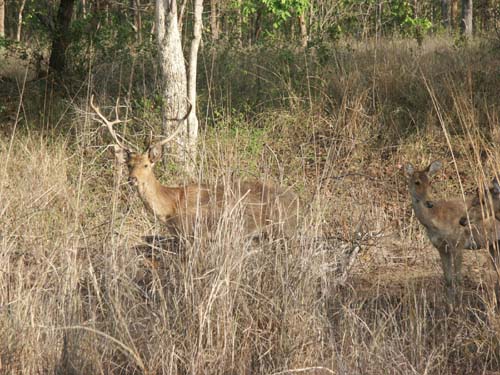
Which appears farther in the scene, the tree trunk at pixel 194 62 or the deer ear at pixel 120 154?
the tree trunk at pixel 194 62

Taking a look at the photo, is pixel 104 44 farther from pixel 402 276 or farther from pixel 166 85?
pixel 402 276

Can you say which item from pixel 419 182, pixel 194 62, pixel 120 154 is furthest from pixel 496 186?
pixel 194 62

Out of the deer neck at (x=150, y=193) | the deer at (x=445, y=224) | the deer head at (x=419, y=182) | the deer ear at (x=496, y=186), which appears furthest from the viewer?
the deer neck at (x=150, y=193)

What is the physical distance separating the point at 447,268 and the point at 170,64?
4.94 metres

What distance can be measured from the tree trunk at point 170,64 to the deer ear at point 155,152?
222 cm

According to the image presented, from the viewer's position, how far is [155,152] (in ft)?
28.4

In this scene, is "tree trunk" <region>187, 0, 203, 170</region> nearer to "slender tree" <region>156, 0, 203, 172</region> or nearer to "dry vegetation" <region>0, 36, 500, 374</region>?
"slender tree" <region>156, 0, 203, 172</region>

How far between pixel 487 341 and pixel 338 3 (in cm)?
1438

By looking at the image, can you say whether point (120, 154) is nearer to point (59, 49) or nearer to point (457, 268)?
point (457, 268)

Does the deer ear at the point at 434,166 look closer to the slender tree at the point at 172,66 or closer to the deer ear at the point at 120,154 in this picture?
the deer ear at the point at 120,154

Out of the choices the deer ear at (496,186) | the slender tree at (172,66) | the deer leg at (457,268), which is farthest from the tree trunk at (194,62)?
the deer ear at (496,186)

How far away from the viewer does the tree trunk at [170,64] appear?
36.1 ft

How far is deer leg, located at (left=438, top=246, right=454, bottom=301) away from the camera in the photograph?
23.2 ft

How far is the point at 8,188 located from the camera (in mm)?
8133
